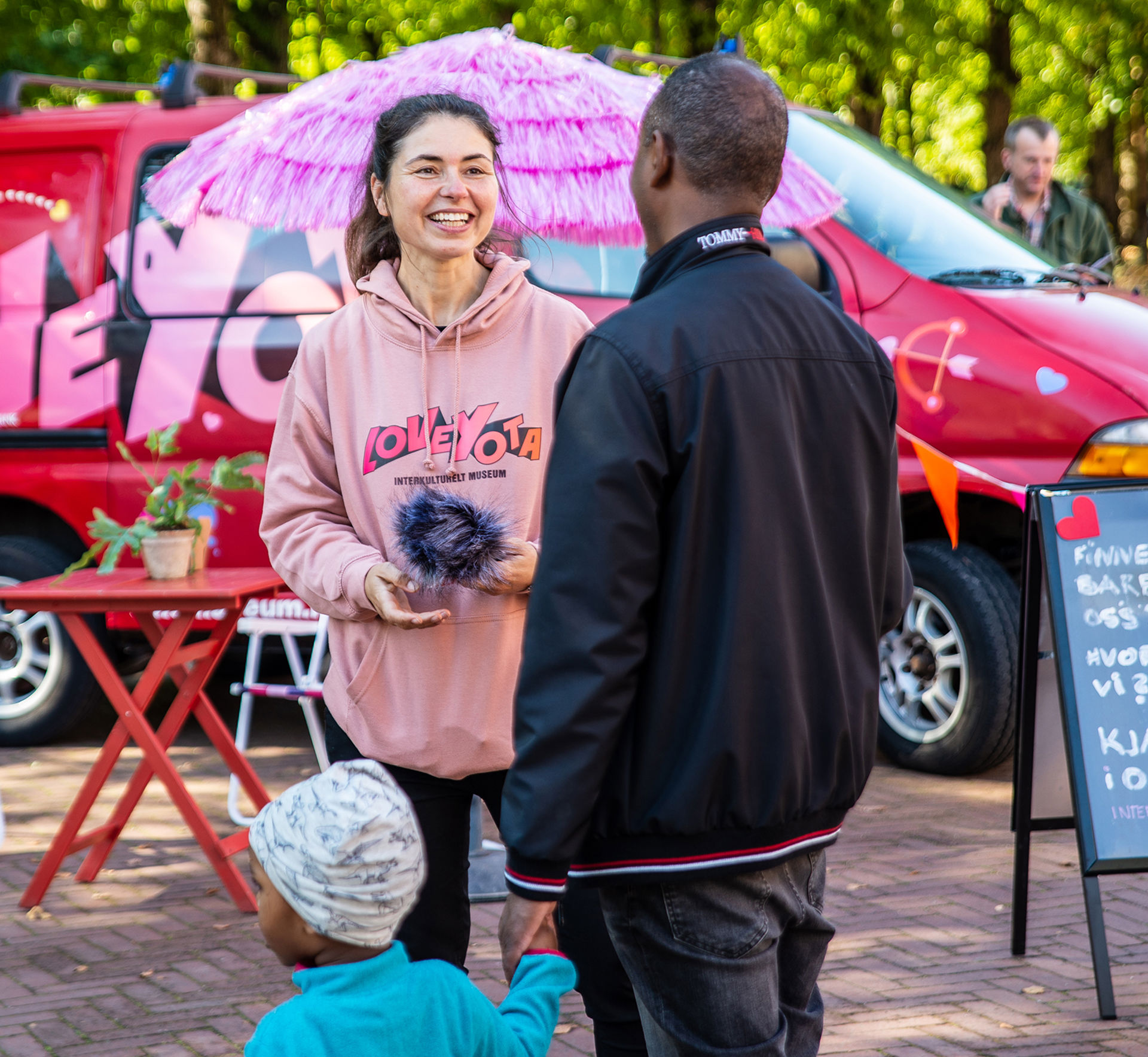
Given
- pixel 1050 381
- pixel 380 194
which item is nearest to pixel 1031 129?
pixel 1050 381

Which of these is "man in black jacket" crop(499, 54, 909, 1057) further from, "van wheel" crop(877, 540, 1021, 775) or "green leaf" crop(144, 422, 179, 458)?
"van wheel" crop(877, 540, 1021, 775)

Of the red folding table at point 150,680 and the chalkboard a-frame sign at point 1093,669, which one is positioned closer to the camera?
the chalkboard a-frame sign at point 1093,669

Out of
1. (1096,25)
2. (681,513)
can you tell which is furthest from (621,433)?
(1096,25)

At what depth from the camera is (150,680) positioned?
4582mm

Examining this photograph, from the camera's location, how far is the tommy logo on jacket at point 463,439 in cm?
276

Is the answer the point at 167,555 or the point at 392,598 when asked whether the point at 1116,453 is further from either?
the point at 392,598

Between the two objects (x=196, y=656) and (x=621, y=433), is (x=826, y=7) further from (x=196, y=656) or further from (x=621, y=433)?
(x=621, y=433)

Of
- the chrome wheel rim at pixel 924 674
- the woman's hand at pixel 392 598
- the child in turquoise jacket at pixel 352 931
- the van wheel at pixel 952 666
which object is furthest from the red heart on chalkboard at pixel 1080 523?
the child in turquoise jacket at pixel 352 931

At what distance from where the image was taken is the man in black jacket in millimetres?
1904

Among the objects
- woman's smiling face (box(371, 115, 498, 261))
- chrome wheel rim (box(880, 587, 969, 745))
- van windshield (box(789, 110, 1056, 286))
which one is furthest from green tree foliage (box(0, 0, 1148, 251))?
woman's smiling face (box(371, 115, 498, 261))

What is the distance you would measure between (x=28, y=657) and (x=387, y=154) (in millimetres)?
4432

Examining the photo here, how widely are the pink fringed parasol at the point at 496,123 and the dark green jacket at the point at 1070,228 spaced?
3.48 meters

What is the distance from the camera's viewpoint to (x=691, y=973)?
6.54 feet

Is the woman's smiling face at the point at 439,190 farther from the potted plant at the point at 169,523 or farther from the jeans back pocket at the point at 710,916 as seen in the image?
the potted plant at the point at 169,523
